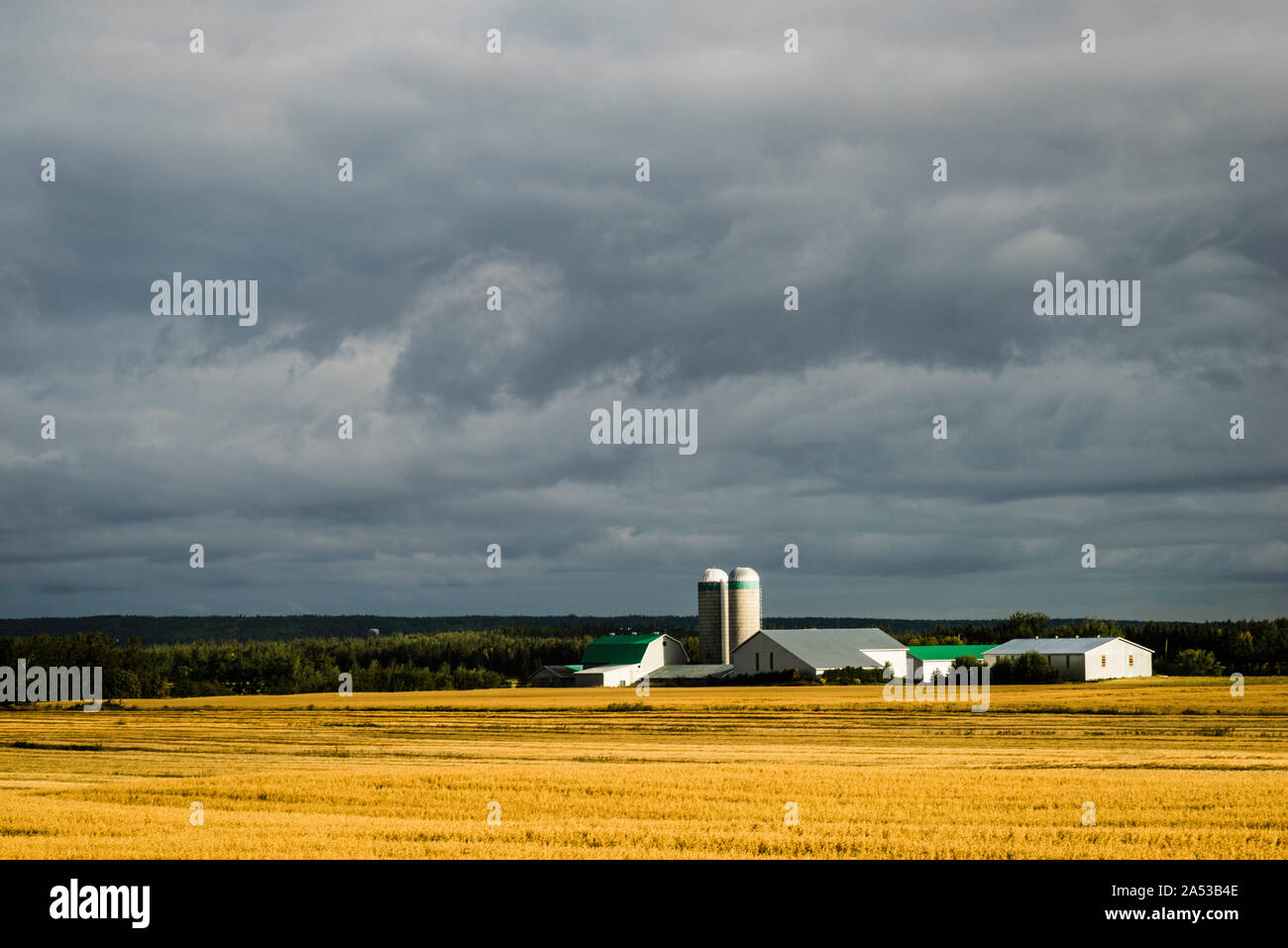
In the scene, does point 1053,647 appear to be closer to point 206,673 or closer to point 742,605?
point 742,605

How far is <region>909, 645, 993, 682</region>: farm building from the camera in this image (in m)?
118

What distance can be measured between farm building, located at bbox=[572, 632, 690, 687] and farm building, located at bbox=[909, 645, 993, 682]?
25832 millimetres

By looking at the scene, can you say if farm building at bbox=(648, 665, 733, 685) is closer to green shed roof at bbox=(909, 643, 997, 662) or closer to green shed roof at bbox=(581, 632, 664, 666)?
green shed roof at bbox=(581, 632, 664, 666)

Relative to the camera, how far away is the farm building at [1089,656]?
353ft

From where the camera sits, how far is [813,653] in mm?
118562

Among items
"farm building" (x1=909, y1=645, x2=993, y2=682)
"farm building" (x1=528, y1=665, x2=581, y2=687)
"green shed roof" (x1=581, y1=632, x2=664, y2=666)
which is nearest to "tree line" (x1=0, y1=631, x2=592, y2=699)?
"farm building" (x1=528, y1=665, x2=581, y2=687)

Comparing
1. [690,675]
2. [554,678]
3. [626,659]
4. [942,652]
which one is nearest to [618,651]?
[626,659]

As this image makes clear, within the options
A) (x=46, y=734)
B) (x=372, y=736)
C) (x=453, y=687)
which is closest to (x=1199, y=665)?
(x=453, y=687)

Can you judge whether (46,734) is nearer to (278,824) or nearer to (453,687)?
(278,824)

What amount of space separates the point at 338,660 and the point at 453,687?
5050 cm

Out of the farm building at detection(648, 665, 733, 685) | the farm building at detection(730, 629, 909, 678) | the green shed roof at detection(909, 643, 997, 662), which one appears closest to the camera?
the farm building at detection(730, 629, 909, 678)

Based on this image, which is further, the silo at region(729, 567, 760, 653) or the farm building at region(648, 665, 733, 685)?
the silo at region(729, 567, 760, 653)
